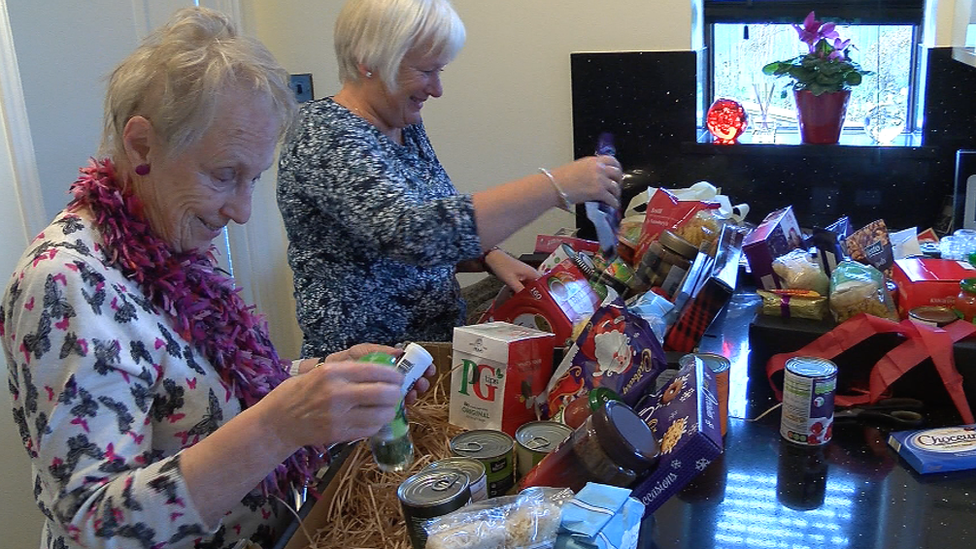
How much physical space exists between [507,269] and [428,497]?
0.96 metres

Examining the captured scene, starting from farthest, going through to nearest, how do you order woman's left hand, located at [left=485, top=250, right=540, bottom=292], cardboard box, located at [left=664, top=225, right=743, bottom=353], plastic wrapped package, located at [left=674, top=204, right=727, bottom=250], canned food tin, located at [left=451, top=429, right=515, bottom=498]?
woman's left hand, located at [left=485, top=250, right=540, bottom=292], plastic wrapped package, located at [left=674, top=204, right=727, bottom=250], cardboard box, located at [left=664, top=225, right=743, bottom=353], canned food tin, located at [left=451, top=429, right=515, bottom=498]

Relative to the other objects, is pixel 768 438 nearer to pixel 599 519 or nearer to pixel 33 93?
pixel 599 519

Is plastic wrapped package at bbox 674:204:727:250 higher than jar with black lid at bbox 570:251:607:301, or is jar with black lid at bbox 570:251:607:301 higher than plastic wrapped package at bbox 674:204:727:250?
plastic wrapped package at bbox 674:204:727:250

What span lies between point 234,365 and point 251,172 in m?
0.26

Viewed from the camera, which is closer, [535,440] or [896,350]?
[535,440]

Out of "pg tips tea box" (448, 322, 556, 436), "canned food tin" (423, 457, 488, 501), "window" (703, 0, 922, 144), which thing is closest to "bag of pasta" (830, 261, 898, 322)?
"pg tips tea box" (448, 322, 556, 436)

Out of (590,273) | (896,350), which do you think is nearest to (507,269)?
(590,273)

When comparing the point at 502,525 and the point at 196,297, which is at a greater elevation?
the point at 196,297

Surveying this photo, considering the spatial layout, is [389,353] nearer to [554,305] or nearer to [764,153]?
[554,305]

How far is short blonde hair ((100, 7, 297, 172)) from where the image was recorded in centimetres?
93

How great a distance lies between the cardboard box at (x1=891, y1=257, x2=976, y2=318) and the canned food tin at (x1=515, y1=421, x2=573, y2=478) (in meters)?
0.70

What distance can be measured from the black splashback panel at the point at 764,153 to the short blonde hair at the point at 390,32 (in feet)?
3.22

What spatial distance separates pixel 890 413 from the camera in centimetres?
129

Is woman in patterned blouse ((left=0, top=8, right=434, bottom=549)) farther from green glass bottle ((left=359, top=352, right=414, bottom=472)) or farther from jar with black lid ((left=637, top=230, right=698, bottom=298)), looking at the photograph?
jar with black lid ((left=637, top=230, right=698, bottom=298))
